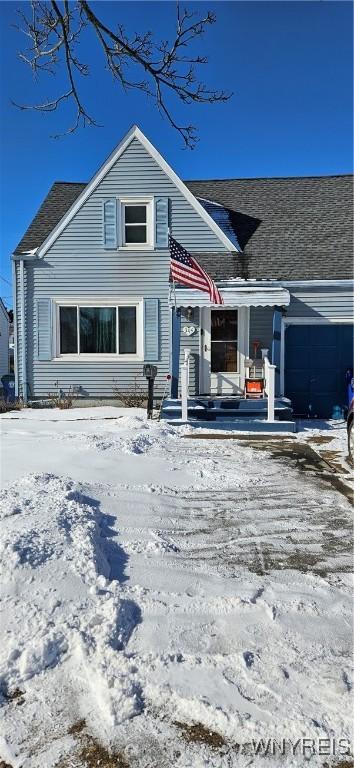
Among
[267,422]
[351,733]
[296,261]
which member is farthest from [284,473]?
[296,261]

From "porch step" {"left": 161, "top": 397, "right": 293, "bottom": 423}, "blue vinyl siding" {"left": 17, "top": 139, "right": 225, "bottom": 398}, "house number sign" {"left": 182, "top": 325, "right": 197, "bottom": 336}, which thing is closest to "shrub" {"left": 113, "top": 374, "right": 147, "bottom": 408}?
"blue vinyl siding" {"left": 17, "top": 139, "right": 225, "bottom": 398}

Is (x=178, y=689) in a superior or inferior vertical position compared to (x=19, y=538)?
inferior

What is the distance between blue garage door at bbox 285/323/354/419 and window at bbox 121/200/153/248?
14.5 feet

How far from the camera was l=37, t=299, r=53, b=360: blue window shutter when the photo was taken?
12.3m

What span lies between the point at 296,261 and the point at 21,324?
7.10 meters

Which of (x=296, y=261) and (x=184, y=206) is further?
(x=184, y=206)

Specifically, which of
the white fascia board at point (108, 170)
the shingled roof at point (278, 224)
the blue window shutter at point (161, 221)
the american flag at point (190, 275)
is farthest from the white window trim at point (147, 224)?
the american flag at point (190, 275)

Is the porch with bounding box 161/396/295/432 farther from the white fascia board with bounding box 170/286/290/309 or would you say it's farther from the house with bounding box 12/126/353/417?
the white fascia board with bounding box 170/286/290/309

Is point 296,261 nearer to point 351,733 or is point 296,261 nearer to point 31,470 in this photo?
point 31,470

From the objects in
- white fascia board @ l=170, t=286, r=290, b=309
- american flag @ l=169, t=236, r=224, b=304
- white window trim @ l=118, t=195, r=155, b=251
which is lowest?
white fascia board @ l=170, t=286, r=290, b=309

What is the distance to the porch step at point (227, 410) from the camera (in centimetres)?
931

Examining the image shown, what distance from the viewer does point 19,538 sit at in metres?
3.27

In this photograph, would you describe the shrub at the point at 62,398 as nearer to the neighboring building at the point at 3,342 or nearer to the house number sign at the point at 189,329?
the house number sign at the point at 189,329

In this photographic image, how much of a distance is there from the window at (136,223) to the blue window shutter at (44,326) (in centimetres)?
256
